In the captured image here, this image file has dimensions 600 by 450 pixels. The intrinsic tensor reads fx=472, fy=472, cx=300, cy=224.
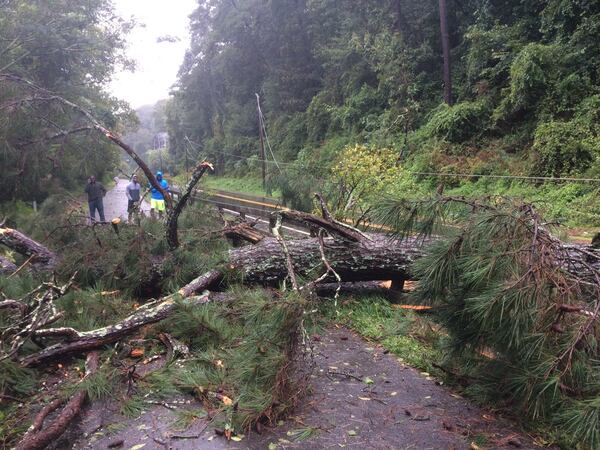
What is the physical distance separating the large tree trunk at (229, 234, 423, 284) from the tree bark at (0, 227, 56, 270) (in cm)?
232

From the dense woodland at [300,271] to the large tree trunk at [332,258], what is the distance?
0.02 m

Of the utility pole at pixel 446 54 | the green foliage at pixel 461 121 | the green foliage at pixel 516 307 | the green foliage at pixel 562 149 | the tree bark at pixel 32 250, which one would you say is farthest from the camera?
the utility pole at pixel 446 54

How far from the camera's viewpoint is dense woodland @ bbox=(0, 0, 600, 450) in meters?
2.91

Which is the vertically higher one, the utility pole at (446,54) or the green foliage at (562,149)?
the utility pole at (446,54)

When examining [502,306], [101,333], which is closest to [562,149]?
[502,306]

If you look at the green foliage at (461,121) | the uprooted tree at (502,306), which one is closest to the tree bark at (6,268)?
the uprooted tree at (502,306)

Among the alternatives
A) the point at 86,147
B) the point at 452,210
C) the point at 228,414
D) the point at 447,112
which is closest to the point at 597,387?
the point at 452,210

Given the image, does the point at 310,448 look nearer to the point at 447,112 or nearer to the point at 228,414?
the point at 228,414

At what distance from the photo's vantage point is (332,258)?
5375mm

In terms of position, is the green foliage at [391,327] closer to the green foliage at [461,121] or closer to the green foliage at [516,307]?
the green foliage at [516,307]

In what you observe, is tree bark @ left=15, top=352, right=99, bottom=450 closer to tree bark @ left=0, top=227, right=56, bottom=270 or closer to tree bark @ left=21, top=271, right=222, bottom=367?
tree bark @ left=21, top=271, right=222, bottom=367

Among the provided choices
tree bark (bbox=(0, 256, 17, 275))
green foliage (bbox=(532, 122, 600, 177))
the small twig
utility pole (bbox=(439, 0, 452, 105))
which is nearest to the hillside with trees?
green foliage (bbox=(532, 122, 600, 177))

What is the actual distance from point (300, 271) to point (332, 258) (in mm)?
396

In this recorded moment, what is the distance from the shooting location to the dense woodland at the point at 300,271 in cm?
291
